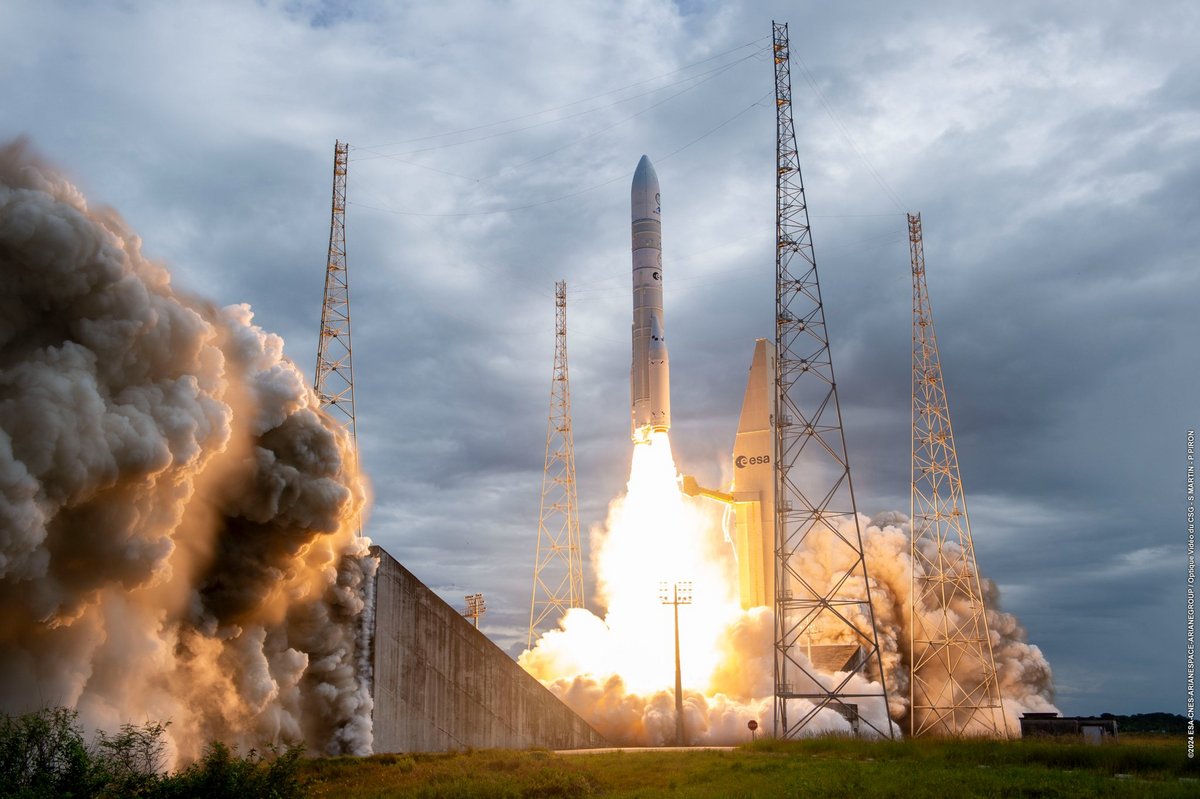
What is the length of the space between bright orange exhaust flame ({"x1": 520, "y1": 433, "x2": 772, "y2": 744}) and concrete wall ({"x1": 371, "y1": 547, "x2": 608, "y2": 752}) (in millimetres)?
4546

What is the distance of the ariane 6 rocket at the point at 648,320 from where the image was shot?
52.1 metres

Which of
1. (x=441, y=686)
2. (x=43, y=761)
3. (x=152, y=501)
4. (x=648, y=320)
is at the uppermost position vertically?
(x=648, y=320)

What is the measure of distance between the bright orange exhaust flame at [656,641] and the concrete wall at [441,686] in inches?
179

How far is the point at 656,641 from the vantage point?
54.4m

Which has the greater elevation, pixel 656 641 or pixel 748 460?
pixel 748 460

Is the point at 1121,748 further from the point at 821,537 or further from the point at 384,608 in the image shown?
the point at 821,537

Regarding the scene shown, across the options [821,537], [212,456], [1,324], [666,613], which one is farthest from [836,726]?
[1,324]

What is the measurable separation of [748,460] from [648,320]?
401 inches

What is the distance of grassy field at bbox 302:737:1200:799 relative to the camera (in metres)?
24.8

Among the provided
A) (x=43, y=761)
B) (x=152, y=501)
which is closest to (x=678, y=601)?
(x=152, y=501)

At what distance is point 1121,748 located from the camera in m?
29.9

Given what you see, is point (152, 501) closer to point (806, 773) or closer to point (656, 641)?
point (806, 773)

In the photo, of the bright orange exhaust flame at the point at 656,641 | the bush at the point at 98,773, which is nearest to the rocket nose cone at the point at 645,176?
the bright orange exhaust flame at the point at 656,641

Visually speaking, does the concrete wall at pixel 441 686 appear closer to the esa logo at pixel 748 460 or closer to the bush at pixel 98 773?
the bush at pixel 98 773
